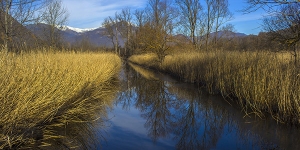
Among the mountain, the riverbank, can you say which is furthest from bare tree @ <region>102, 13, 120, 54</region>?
the riverbank

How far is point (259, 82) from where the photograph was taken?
17.4 ft

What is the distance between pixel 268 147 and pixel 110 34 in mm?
44996

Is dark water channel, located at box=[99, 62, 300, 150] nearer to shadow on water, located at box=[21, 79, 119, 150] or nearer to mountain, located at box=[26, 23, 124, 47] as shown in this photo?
shadow on water, located at box=[21, 79, 119, 150]

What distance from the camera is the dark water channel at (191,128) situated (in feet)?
12.7

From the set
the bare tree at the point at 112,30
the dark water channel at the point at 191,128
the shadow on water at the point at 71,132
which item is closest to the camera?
the shadow on water at the point at 71,132

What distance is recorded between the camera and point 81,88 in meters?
5.68

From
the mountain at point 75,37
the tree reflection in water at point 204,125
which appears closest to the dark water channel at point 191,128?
the tree reflection in water at point 204,125

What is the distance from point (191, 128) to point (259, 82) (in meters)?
2.16

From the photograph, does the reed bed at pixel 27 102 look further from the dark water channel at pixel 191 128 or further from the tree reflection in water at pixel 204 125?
the tree reflection in water at pixel 204 125

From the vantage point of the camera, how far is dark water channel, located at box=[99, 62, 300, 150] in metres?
3.87

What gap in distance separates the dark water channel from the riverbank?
0.35 metres

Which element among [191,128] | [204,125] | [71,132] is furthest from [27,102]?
[204,125]

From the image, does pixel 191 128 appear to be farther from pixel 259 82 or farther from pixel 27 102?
pixel 27 102

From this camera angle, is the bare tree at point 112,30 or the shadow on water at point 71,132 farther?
the bare tree at point 112,30
